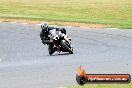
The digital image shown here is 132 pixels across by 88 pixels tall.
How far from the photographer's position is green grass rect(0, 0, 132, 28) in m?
43.4

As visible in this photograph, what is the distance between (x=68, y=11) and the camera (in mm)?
50438

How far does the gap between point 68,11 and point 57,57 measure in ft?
94.6

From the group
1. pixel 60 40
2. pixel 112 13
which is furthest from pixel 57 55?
pixel 112 13

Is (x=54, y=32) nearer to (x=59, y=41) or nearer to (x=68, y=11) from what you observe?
(x=59, y=41)

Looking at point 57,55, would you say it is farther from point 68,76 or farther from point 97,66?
point 68,76

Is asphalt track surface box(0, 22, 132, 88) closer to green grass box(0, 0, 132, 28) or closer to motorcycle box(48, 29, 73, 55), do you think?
motorcycle box(48, 29, 73, 55)

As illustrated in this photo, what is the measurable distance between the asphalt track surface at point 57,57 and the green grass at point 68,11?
704cm

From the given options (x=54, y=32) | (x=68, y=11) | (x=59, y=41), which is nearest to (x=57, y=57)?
(x=59, y=41)

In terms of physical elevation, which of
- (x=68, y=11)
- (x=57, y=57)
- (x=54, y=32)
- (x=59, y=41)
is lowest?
(x=68, y=11)

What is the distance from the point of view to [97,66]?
17953 millimetres

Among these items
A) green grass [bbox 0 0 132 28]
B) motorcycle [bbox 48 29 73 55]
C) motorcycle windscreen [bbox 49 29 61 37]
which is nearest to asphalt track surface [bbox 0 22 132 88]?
motorcycle [bbox 48 29 73 55]

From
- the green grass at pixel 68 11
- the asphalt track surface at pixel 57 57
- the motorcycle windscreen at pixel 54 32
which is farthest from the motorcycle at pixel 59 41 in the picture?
the green grass at pixel 68 11

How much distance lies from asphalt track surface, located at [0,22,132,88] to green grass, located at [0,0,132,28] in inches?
277

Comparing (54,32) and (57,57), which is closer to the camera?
(57,57)
